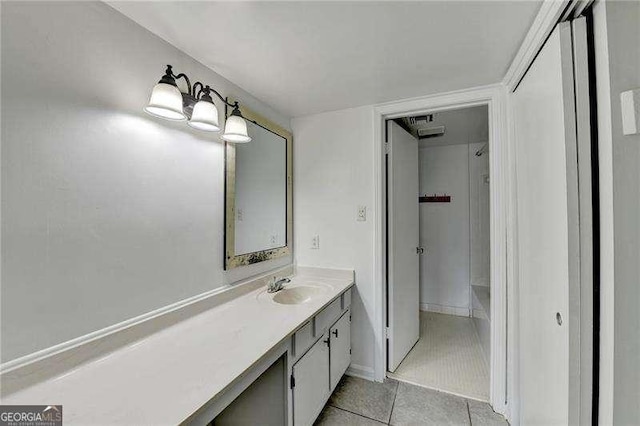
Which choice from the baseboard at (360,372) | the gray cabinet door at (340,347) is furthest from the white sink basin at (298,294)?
the baseboard at (360,372)

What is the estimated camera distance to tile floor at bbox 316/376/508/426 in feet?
5.03

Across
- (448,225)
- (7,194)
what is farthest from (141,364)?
(448,225)

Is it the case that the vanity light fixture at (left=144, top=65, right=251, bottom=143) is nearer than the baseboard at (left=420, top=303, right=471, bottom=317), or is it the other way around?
the vanity light fixture at (left=144, top=65, right=251, bottom=143)

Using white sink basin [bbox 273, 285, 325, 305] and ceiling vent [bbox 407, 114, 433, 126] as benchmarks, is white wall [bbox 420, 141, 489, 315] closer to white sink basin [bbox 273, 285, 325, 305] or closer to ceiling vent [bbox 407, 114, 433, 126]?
ceiling vent [bbox 407, 114, 433, 126]

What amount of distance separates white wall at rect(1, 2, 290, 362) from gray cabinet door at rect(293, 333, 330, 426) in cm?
71

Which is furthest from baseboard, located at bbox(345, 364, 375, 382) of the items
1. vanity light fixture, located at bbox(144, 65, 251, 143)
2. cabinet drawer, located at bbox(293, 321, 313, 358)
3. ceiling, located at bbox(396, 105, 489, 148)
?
ceiling, located at bbox(396, 105, 489, 148)

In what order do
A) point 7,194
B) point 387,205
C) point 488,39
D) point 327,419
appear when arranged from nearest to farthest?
1. point 7,194
2. point 488,39
3. point 327,419
4. point 387,205

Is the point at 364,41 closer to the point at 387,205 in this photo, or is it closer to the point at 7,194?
the point at 387,205

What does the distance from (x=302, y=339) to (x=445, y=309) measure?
8.66 ft

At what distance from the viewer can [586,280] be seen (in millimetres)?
825

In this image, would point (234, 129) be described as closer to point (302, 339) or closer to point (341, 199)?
point (341, 199)

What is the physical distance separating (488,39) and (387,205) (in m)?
1.16

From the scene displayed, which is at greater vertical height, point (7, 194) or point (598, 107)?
point (598, 107)

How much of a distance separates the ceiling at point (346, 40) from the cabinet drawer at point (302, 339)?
1434 mm
